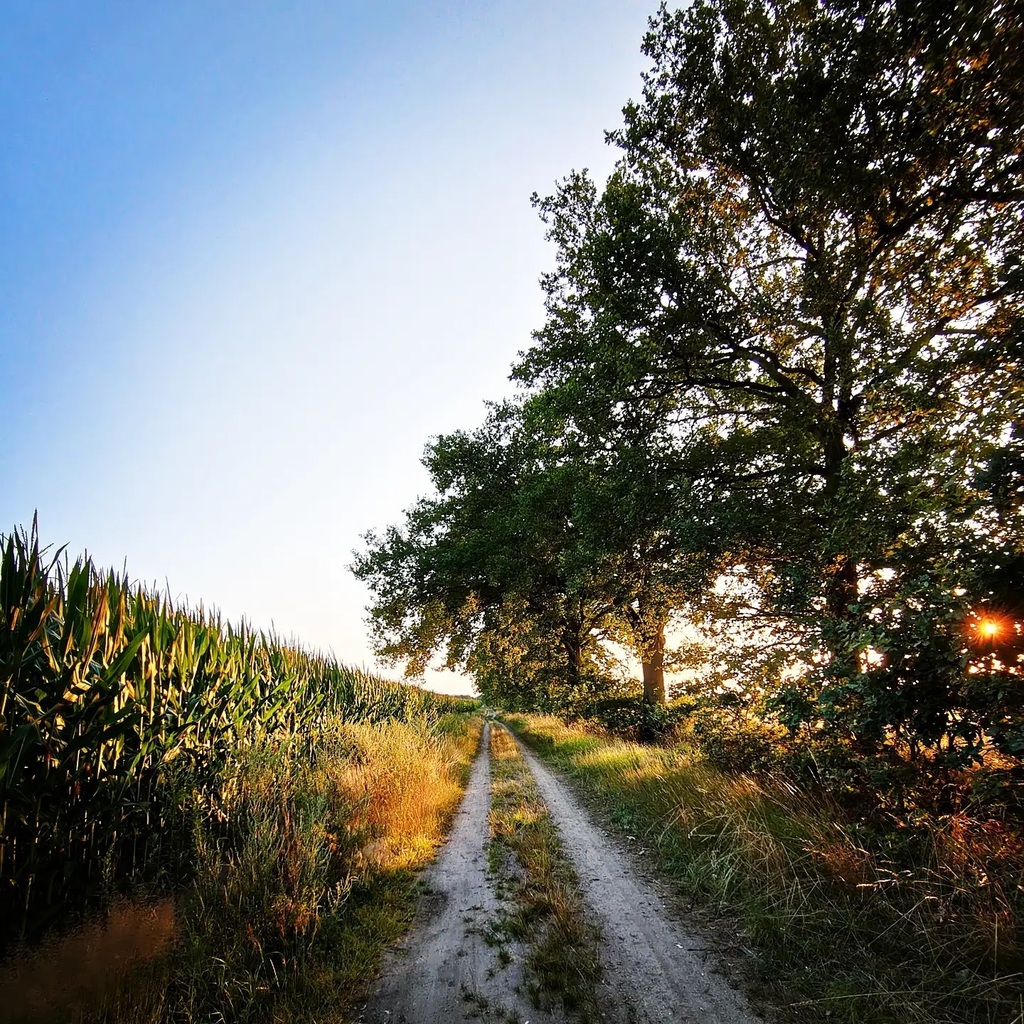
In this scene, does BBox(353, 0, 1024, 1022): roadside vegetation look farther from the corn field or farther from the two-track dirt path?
the corn field

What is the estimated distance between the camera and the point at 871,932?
11.8 ft

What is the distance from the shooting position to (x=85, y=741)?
12.8ft

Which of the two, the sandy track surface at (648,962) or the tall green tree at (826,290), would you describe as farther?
the tall green tree at (826,290)

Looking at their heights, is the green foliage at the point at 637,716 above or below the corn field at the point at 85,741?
below

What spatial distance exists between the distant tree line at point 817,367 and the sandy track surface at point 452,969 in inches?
147

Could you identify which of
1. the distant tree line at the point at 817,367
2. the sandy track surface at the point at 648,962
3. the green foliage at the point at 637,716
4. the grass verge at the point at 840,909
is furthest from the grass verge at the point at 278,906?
the green foliage at the point at 637,716

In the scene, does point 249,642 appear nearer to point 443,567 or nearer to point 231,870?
point 231,870

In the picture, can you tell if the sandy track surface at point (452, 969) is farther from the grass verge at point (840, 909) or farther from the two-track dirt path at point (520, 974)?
the grass verge at point (840, 909)

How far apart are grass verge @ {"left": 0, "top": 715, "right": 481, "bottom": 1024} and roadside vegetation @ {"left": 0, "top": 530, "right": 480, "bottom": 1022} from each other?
0.02 metres

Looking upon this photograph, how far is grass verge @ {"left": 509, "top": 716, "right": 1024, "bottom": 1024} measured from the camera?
9.57ft

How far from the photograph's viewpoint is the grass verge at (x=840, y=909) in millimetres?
2916

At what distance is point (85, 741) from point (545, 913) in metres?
4.37

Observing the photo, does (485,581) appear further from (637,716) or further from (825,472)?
(825,472)

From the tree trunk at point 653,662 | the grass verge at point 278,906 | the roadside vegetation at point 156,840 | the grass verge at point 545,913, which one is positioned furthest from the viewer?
the tree trunk at point 653,662
